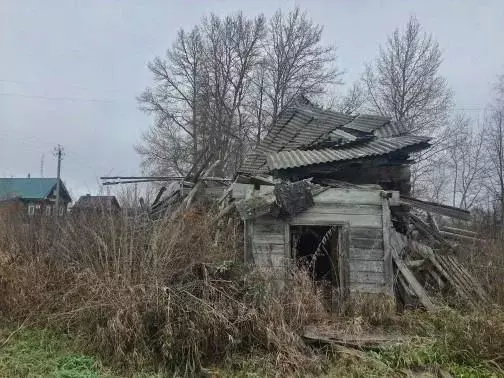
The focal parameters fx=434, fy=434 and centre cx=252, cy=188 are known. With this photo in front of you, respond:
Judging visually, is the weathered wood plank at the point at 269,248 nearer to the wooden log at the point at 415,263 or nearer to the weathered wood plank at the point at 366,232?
the weathered wood plank at the point at 366,232

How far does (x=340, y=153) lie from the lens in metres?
10.0

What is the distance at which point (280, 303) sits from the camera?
670 cm

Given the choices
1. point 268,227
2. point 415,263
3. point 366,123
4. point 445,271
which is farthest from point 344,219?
point 366,123

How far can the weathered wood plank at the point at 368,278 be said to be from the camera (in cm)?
822

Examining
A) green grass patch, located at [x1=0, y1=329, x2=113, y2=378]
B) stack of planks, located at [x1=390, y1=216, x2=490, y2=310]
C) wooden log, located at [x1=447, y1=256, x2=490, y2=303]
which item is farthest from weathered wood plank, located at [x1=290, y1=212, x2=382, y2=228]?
green grass patch, located at [x1=0, y1=329, x2=113, y2=378]

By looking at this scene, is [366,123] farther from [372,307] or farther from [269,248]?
[372,307]

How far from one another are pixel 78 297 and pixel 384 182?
7.36 m

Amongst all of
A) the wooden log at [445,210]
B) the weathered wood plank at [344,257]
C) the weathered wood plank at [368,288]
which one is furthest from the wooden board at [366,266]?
the wooden log at [445,210]

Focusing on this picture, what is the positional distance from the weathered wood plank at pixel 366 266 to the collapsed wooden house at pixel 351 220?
0.02 meters

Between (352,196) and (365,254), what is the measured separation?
114 cm

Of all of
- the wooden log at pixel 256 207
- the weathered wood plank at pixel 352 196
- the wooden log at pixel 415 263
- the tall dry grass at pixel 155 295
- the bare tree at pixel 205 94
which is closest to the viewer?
the tall dry grass at pixel 155 295

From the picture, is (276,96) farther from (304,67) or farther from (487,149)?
(487,149)

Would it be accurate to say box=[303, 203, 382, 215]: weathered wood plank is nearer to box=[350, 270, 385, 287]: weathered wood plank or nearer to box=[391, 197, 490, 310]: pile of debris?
box=[391, 197, 490, 310]: pile of debris

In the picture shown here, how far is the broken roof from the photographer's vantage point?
32.4ft
